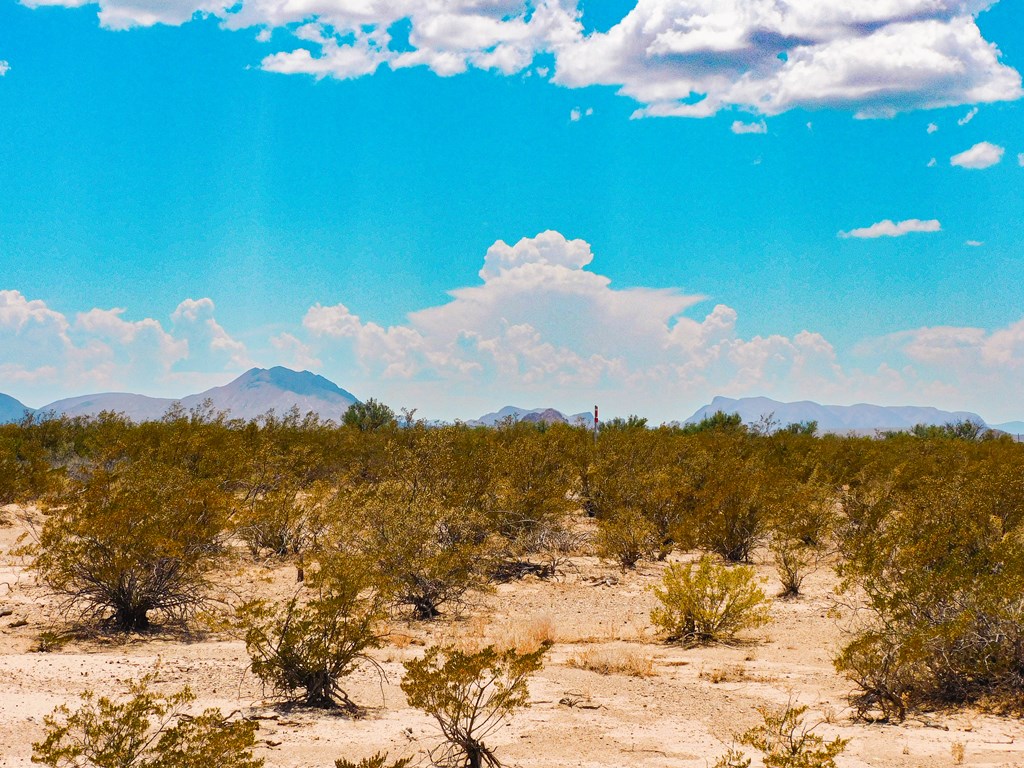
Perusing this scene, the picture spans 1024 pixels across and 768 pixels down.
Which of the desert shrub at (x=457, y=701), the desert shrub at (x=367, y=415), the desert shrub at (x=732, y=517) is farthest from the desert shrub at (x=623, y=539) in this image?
the desert shrub at (x=367, y=415)

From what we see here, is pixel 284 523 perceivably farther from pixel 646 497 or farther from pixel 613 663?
pixel 613 663

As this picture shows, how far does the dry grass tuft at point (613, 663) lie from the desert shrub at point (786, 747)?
190 cm

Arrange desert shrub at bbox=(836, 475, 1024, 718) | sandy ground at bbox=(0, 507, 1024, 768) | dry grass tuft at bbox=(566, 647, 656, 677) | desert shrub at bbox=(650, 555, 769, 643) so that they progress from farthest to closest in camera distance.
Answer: desert shrub at bbox=(650, 555, 769, 643) < dry grass tuft at bbox=(566, 647, 656, 677) < desert shrub at bbox=(836, 475, 1024, 718) < sandy ground at bbox=(0, 507, 1024, 768)

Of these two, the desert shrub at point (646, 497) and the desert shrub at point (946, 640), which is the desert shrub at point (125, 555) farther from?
the desert shrub at point (946, 640)

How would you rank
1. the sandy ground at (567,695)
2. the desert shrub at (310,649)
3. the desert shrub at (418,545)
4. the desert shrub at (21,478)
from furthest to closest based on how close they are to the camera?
the desert shrub at (21,478) < the desert shrub at (418,545) < the desert shrub at (310,649) < the sandy ground at (567,695)

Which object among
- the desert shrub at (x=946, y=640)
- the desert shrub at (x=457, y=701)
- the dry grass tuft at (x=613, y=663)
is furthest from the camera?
the dry grass tuft at (x=613, y=663)

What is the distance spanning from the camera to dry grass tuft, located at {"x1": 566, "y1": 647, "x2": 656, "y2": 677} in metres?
11.2

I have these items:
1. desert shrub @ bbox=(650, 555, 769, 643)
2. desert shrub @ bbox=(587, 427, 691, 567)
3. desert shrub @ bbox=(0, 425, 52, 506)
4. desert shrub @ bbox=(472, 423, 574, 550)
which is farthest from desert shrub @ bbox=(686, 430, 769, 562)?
→ desert shrub @ bbox=(0, 425, 52, 506)

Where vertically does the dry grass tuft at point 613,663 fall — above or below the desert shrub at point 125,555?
below

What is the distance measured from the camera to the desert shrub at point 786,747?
6691 mm

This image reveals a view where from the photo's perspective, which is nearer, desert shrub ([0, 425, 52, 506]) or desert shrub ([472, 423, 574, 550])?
desert shrub ([472, 423, 574, 550])

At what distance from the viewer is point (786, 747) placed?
24.9 feet

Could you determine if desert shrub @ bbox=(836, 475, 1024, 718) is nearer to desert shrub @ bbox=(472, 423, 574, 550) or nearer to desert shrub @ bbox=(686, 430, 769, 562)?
desert shrub @ bbox=(686, 430, 769, 562)

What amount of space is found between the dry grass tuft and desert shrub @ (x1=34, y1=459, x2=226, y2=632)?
19.8 feet
